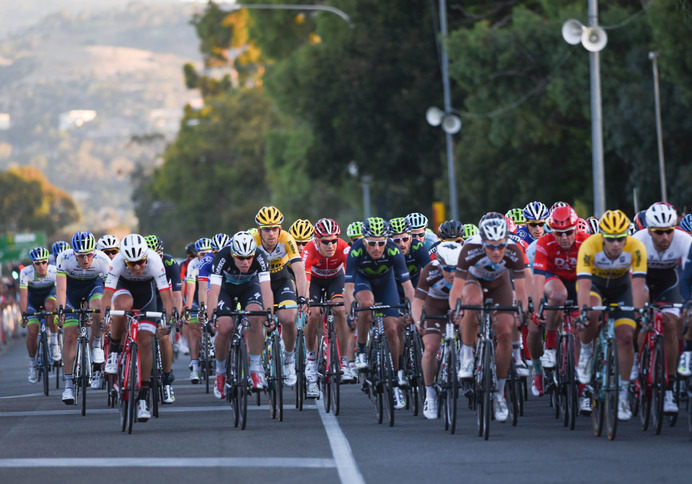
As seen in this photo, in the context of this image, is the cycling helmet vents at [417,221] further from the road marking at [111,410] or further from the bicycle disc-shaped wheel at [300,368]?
the road marking at [111,410]

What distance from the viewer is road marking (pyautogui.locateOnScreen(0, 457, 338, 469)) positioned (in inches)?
468

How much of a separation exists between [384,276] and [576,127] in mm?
30789

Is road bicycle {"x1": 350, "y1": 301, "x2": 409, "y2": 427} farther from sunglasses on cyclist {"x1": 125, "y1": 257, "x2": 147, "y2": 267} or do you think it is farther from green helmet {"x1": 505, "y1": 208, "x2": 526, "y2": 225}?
green helmet {"x1": 505, "y1": 208, "x2": 526, "y2": 225}

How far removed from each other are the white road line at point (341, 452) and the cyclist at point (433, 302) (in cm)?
93

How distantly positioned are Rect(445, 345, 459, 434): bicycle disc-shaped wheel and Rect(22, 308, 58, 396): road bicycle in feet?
26.1

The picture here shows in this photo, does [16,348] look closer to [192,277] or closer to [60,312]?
[192,277]

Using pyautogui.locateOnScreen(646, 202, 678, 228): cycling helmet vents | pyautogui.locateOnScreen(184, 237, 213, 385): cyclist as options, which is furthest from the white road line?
pyautogui.locateOnScreen(184, 237, 213, 385): cyclist

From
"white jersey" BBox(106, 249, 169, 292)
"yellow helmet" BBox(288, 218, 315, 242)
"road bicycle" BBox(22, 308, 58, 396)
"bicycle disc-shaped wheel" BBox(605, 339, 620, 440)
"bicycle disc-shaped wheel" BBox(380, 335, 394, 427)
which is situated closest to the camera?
"bicycle disc-shaped wheel" BBox(605, 339, 620, 440)

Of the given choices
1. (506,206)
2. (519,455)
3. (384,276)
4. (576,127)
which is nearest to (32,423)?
(384,276)

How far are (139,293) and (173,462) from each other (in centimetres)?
374

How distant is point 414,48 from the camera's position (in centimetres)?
5297

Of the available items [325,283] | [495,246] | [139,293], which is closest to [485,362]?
[495,246]

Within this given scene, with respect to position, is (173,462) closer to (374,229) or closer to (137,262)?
(137,262)

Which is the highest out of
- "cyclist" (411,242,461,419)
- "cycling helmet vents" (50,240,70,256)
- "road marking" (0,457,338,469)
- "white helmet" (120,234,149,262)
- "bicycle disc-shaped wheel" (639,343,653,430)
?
"cycling helmet vents" (50,240,70,256)
